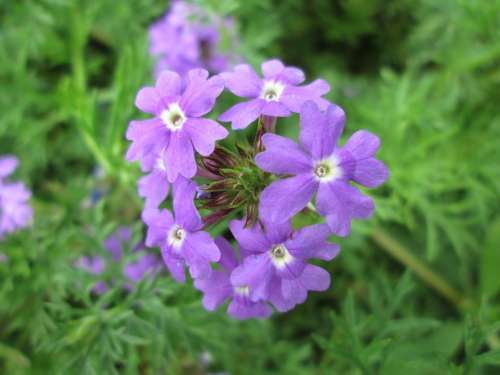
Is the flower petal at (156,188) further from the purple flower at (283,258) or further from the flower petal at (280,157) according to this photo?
the flower petal at (280,157)

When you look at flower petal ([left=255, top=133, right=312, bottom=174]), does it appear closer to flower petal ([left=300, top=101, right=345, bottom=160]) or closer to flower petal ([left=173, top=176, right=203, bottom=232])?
flower petal ([left=300, top=101, right=345, bottom=160])

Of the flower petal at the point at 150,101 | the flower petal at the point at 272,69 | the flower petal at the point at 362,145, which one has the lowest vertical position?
the flower petal at the point at 362,145

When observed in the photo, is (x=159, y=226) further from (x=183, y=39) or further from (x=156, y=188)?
(x=183, y=39)

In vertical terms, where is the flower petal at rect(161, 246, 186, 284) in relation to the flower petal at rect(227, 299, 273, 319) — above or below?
above

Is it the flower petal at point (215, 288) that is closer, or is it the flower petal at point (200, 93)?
the flower petal at point (200, 93)

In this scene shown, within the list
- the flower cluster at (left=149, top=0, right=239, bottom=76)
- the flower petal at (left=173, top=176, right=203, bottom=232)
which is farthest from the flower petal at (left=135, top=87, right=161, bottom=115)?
the flower cluster at (left=149, top=0, right=239, bottom=76)

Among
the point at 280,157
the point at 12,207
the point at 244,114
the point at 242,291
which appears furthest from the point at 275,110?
the point at 12,207

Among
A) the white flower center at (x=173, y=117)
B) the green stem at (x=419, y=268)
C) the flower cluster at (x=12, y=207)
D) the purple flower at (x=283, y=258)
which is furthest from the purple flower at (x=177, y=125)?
the green stem at (x=419, y=268)
